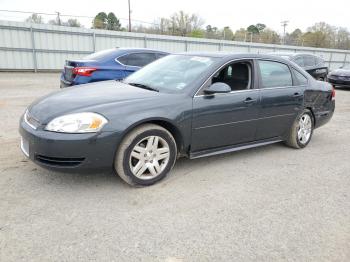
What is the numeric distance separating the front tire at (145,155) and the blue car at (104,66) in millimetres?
4163

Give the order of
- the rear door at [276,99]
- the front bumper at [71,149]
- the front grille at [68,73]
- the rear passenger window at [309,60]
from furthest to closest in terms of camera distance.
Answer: the rear passenger window at [309,60] < the front grille at [68,73] < the rear door at [276,99] < the front bumper at [71,149]

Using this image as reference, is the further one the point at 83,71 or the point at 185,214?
the point at 83,71

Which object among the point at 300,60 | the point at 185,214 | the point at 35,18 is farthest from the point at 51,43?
the point at 185,214

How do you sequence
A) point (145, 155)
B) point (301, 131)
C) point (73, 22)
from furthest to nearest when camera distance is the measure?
point (73, 22)
point (301, 131)
point (145, 155)

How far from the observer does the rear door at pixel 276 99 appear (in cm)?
468

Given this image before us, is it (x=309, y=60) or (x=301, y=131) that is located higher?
(x=309, y=60)

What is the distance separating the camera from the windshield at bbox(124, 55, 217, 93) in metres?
4.10

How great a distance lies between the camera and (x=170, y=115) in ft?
12.1

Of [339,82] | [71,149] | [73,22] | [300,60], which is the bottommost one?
[339,82]

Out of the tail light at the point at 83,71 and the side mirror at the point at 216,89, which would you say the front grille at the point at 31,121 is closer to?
the side mirror at the point at 216,89

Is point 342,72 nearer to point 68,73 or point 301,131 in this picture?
point 301,131

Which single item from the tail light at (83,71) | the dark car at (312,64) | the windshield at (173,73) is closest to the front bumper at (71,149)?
the windshield at (173,73)

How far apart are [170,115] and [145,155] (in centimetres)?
53

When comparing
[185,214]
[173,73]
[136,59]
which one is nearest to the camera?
[185,214]
